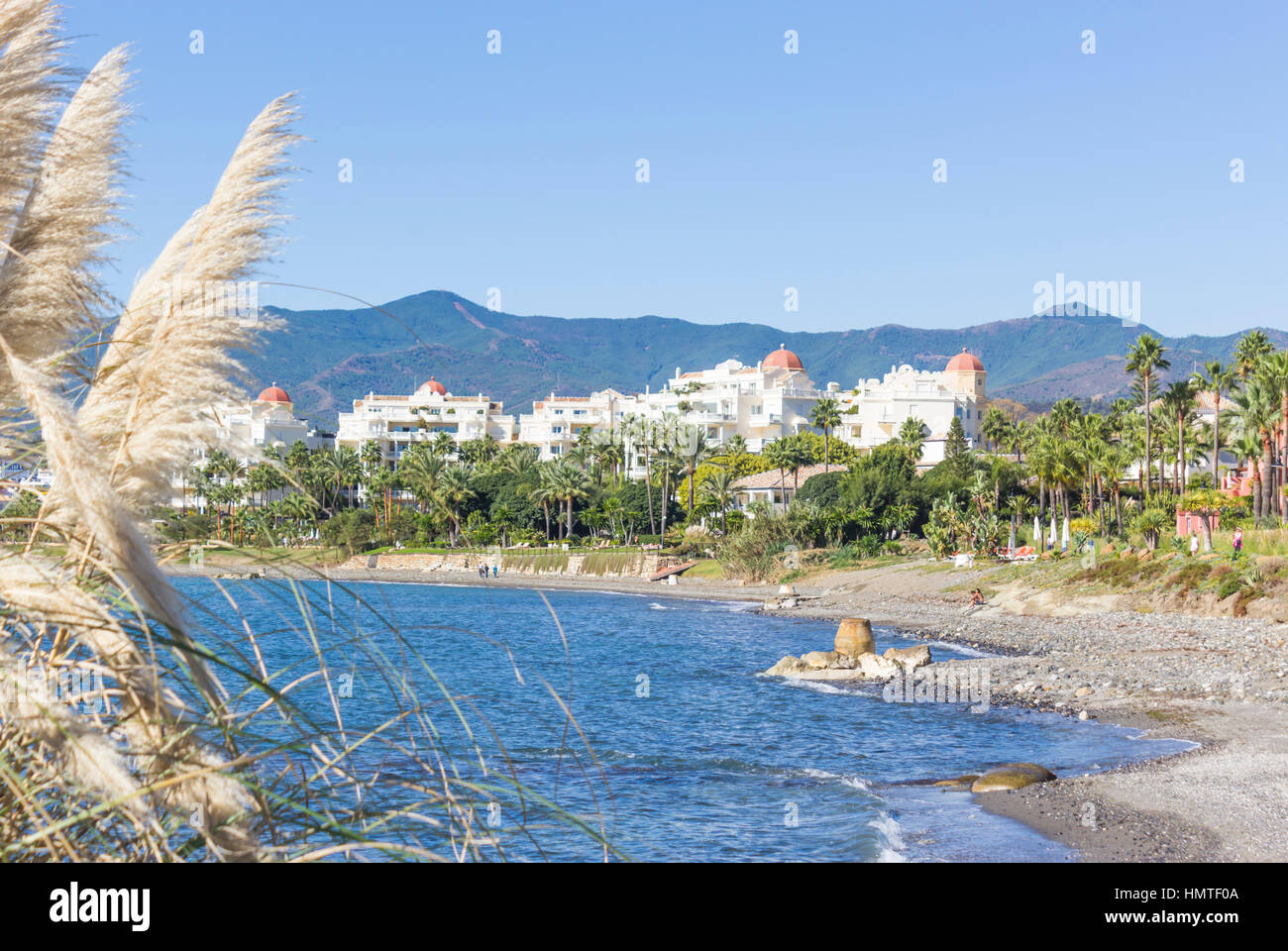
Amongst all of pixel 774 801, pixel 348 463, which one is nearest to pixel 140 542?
pixel 774 801

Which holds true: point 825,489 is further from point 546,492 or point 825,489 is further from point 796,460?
point 546,492

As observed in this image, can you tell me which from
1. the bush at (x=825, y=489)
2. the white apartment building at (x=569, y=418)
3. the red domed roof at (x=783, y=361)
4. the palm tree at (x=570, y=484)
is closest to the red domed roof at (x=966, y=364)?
the red domed roof at (x=783, y=361)

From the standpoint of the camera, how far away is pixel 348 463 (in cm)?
6825

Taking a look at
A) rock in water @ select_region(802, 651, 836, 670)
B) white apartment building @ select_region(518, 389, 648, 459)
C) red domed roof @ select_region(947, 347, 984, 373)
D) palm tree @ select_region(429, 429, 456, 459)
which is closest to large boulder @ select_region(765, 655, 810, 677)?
rock in water @ select_region(802, 651, 836, 670)

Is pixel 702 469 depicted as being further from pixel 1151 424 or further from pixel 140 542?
pixel 140 542

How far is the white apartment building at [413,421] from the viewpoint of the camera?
113m

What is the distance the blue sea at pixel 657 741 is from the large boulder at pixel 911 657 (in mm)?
2325

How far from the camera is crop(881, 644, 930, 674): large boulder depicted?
27.6m

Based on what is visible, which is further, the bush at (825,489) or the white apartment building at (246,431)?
the bush at (825,489)

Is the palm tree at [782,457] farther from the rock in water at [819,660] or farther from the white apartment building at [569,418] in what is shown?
the rock in water at [819,660]

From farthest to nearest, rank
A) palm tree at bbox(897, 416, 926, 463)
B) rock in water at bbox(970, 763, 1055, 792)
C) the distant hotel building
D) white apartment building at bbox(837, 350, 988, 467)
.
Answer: the distant hotel building → white apartment building at bbox(837, 350, 988, 467) → palm tree at bbox(897, 416, 926, 463) → rock in water at bbox(970, 763, 1055, 792)

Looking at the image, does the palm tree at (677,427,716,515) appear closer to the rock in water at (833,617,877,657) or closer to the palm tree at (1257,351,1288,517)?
the palm tree at (1257,351,1288,517)

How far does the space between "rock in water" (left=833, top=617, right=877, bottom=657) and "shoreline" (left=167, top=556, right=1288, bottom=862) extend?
3224 mm
